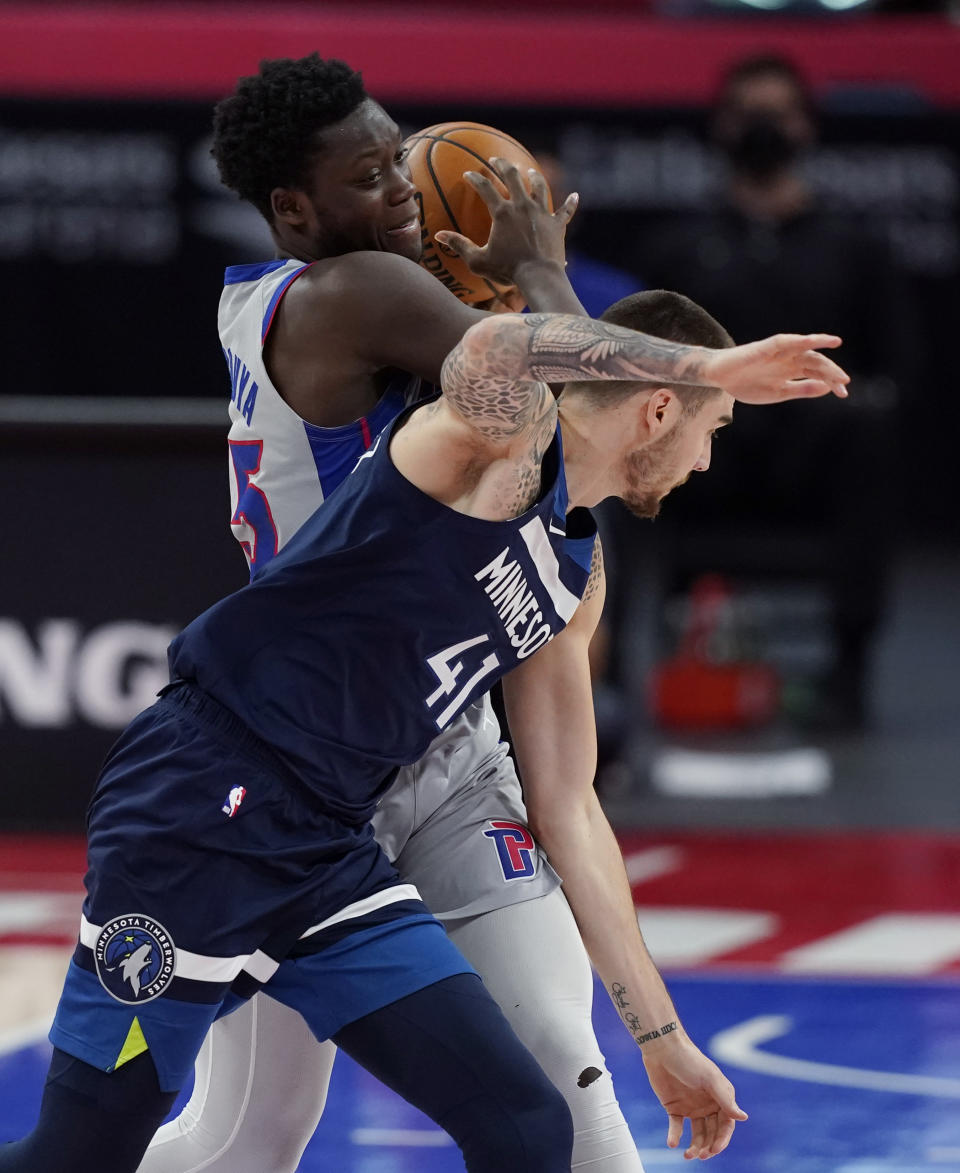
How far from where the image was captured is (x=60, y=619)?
279 inches

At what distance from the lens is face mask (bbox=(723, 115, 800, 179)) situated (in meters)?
8.27

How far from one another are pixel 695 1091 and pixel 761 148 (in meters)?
6.09

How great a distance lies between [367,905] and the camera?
2.83 m

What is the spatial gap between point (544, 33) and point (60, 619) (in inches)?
237

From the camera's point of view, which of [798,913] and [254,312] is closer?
[254,312]

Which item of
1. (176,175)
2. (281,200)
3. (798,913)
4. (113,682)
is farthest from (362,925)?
(176,175)

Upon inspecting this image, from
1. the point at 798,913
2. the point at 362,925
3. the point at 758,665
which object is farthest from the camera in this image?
the point at 758,665

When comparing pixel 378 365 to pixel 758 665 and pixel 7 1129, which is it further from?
pixel 758 665

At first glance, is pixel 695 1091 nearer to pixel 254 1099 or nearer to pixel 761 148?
pixel 254 1099

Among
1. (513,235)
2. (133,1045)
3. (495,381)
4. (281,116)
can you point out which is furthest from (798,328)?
(133,1045)

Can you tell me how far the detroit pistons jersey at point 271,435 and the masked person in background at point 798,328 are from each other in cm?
532

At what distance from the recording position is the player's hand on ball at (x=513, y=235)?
3072mm

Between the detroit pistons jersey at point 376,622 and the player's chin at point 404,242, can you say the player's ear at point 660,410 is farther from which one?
the player's chin at point 404,242

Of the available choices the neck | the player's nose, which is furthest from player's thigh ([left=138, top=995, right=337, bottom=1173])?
the player's nose
